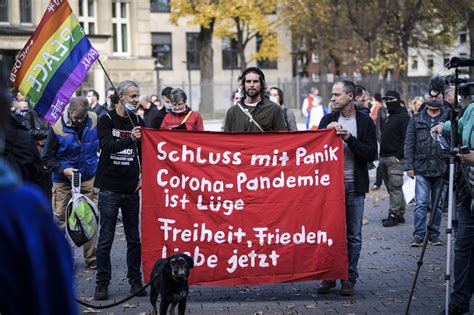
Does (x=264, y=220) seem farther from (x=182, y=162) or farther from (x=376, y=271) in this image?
(x=376, y=271)

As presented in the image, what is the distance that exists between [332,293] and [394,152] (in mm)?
5356

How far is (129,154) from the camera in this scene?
8.29 meters

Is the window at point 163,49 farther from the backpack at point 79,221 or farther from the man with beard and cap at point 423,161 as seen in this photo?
the backpack at point 79,221

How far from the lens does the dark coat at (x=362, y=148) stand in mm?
8250

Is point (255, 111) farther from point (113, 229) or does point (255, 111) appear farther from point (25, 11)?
point (25, 11)

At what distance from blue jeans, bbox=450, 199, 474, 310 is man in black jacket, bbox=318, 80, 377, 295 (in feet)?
4.66

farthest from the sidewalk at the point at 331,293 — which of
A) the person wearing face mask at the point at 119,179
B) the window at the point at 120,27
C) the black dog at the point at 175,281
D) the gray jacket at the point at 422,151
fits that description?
the window at the point at 120,27

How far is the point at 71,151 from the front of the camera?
9.90m

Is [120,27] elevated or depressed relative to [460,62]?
elevated

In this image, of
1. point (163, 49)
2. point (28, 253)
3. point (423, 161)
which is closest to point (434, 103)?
point (423, 161)

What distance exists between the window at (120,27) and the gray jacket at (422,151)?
2951 centimetres

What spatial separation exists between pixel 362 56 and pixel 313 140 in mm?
49278

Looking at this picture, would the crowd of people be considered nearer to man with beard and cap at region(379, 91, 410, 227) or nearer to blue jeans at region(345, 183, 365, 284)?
blue jeans at region(345, 183, 365, 284)

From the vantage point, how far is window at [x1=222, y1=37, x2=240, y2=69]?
2520 inches
